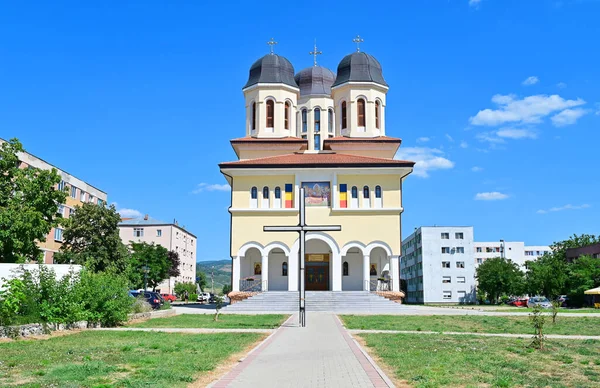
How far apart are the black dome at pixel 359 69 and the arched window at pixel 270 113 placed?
19.6 ft

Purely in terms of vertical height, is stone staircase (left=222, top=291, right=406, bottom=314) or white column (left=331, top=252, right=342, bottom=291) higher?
white column (left=331, top=252, right=342, bottom=291)

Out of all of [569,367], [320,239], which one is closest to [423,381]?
[569,367]

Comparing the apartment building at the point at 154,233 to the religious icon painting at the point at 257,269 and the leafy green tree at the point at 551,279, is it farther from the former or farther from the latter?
the leafy green tree at the point at 551,279

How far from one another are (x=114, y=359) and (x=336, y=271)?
100 ft

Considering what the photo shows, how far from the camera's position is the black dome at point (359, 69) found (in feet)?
161

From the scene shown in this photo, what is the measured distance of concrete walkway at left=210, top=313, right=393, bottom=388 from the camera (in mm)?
9094

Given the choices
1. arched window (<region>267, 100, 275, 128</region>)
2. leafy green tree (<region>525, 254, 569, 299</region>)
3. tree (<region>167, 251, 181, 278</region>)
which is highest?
arched window (<region>267, 100, 275, 128</region>)

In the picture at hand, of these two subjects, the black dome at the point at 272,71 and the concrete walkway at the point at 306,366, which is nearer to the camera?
the concrete walkway at the point at 306,366

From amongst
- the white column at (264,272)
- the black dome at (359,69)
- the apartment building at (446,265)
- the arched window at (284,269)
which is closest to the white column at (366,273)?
the arched window at (284,269)

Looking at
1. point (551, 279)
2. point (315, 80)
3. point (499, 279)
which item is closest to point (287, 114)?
point (315, 80)

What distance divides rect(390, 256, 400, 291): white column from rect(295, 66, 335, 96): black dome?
20241 mm

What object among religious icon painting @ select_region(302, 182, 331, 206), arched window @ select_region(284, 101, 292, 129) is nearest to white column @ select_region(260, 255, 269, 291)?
religious icon painting @ select_region(302, 182, 331, 206)

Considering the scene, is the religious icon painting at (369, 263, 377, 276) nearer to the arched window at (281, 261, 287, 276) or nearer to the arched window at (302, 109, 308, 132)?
the arched window at (281, 261, 287, 276)

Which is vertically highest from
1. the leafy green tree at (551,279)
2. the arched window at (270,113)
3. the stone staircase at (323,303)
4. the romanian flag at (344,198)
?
the arched window at (270,113)
